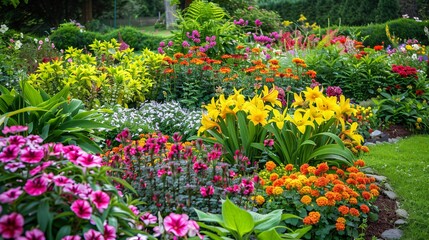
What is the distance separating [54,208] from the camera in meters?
1.72

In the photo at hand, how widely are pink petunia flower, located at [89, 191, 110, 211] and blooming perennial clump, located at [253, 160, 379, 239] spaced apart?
1476 mm

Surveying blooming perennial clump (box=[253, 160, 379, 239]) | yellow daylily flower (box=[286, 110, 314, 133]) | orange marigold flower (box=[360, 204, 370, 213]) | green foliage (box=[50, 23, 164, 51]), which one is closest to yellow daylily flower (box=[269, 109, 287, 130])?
yellow daylily flower (box=[286, 110, 314, 133])

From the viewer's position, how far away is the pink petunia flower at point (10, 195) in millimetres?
1605

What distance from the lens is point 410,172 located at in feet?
14.8

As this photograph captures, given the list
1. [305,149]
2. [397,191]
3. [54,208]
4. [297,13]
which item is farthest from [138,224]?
[297,13]

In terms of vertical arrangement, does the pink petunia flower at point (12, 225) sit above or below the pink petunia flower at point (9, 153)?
below

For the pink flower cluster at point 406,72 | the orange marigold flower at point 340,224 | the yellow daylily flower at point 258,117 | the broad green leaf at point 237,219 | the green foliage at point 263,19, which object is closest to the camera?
the broad green leaf at point 237,219

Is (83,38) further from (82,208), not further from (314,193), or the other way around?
(82,208)

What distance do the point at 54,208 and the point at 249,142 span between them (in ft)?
7.97

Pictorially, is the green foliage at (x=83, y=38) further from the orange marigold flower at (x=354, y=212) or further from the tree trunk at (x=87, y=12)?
the orange marigold flower at (x=354, y=212)

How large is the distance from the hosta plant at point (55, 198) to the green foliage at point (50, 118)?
1407 millimetres

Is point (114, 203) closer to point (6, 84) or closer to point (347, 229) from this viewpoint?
point (347, 229)

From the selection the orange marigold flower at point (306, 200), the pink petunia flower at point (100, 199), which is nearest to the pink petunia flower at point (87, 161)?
the pink petunia flower at point (100, 199)

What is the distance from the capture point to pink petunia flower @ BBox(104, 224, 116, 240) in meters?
1.69
